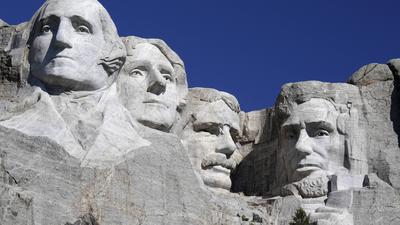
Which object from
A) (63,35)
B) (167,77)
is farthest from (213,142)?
(63,35)

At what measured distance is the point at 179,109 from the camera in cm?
2114

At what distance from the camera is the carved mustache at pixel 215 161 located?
21.1 m

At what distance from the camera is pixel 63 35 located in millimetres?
19312

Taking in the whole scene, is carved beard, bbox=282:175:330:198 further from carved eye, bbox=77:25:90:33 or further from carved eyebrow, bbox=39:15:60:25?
carved eyebrow, bbox=39:15:60:25

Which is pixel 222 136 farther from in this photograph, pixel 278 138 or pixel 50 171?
pixel 50 171

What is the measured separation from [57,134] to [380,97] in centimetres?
548

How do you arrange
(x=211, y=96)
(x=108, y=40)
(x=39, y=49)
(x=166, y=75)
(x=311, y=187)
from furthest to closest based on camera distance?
(x=211, y=96) → (x=166, y=75) → (x=311, y=187) → (x=108, y=40) → (x=39, y=49)

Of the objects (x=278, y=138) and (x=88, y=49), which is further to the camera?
(x=278, y=138)

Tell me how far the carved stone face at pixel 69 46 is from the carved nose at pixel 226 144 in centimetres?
250

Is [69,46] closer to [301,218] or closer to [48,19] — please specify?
[48,19]

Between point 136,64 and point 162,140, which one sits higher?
point 136,64

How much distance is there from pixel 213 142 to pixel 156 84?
1.36 m

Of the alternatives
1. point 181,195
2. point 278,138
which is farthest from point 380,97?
point 181,195

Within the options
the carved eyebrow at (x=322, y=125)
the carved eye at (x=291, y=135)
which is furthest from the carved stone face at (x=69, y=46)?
the carved eyebrow at (x=322, y=125)
